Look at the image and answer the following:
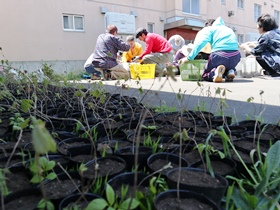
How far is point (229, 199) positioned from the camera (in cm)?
75

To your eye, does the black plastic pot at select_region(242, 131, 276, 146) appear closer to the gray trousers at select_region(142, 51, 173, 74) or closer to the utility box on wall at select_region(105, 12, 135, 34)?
the gray trousers at select_region(142, 51, 173, 74)

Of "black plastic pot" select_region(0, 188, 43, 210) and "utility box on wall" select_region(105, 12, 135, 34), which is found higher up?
"utility box on wall" select_region(105, 12, 135, 34)

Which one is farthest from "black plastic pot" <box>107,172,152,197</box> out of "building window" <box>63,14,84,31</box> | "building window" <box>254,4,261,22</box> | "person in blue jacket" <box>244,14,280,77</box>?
"building window" <box>254,4,261,22</box>

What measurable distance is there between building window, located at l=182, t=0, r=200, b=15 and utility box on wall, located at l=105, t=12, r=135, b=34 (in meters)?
3.56

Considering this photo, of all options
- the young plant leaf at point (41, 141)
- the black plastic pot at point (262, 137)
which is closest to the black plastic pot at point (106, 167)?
the young plant leaf at point (41, 141)

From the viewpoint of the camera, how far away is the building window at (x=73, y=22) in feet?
28.4

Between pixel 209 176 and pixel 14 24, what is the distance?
8253 mm

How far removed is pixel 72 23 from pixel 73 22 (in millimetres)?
57

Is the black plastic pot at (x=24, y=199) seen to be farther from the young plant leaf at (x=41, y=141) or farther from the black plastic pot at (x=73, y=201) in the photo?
the young plant leaf at (x=41, y=141)

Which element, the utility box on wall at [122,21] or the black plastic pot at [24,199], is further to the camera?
the utility box on wall at [122,21]

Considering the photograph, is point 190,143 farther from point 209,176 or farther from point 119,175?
point 119,175

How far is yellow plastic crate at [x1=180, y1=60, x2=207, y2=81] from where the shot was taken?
4.88 metres

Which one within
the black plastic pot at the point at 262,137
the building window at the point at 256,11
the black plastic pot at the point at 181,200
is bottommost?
the black plastic pot at the point at 181,200

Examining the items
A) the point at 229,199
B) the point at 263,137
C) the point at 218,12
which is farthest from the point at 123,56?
the point at 218,12
